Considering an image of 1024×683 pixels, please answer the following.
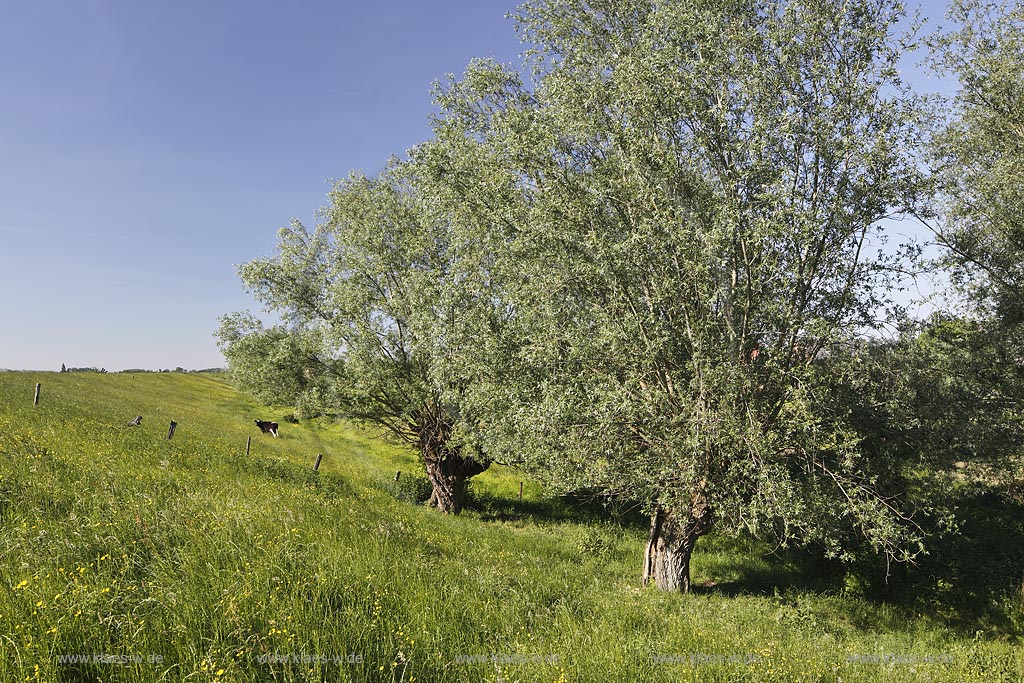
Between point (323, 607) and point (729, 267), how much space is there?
1135cm

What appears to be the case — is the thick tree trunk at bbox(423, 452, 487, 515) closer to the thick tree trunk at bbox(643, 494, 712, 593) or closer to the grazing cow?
the thick tree trunk at bbox(643, 494, 712, 593)

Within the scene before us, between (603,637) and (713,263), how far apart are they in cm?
834

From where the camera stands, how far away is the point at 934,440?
529 inches

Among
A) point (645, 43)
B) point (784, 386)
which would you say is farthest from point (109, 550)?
point (645, 43)

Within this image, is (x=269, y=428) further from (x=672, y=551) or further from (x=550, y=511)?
(x=672, y=551)

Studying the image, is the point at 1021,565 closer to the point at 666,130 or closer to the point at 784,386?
the point at 784,386

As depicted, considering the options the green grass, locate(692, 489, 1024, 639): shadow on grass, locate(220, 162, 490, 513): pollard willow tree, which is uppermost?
locate(220, 162, 490, 513): pollard willow tree

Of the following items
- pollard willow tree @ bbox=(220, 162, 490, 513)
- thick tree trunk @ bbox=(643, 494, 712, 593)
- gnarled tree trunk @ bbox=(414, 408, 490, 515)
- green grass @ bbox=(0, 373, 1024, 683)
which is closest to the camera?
green grass @ bbox=(0, 373, 1024, 683)

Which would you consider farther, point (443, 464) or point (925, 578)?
point (443, 464)

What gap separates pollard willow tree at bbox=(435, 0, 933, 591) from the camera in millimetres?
11680

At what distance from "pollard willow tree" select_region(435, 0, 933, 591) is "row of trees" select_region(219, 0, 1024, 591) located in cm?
7

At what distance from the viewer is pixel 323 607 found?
666 cm

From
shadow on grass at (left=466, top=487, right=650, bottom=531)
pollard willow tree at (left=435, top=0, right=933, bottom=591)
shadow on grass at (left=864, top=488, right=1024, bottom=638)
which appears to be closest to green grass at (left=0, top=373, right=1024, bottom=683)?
shadow on grass at (left=864, top=488, right=1024, bottom=638)

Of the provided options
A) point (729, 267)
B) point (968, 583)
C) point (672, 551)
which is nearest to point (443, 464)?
point (672, 551)
